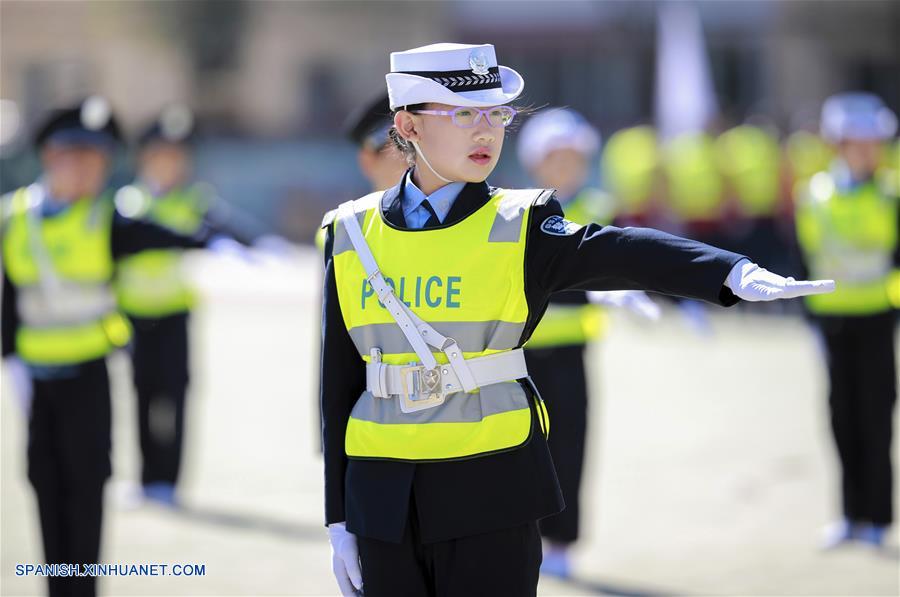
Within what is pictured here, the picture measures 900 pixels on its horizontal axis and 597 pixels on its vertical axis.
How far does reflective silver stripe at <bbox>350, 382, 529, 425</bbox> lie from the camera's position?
3.40 metres

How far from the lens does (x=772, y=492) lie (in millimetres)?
7734

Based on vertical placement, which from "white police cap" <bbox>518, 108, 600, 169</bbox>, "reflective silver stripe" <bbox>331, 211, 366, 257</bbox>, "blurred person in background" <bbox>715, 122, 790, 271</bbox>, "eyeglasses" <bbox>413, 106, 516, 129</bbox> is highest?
"blurred person in background" <bbox>715, 122, 790, 271</bbox>

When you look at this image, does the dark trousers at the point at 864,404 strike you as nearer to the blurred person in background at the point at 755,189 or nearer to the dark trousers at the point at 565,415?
the dark trousers at the point at 565,415

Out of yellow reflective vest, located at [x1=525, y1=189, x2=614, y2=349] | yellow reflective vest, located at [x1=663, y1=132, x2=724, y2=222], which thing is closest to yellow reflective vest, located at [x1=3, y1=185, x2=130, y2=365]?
yellow reflective vest, located at [x1=525, y1=189, x2=614, y2=349]

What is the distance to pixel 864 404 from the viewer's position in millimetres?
6895

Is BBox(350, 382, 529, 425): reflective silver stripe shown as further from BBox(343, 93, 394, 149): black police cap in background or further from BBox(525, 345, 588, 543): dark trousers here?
BBox(525, 345, 588, 543): dark trousers

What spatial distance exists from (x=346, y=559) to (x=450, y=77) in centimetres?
126

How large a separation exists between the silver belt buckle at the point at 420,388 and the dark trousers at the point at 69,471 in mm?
2354

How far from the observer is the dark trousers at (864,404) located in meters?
6.83

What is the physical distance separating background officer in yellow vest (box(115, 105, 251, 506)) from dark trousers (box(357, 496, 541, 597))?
465 cm

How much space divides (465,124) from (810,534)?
4.16 m

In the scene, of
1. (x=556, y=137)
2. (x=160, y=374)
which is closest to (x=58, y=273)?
(x=556, y=137)

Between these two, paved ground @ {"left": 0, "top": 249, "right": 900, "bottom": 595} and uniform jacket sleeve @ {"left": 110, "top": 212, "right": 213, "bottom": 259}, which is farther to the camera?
paved ground @ {"left": 0, "top": 249, "right": 900, "bottom": 595}

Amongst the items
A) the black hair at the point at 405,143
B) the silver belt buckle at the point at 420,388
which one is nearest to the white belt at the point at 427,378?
the silver belt buckle at the point at 420,388
